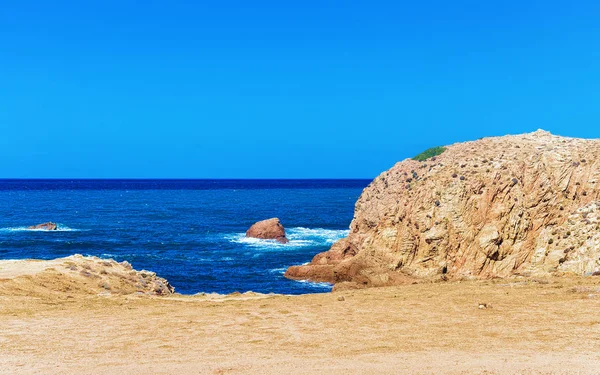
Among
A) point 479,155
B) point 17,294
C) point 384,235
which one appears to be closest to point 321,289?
point 384,235

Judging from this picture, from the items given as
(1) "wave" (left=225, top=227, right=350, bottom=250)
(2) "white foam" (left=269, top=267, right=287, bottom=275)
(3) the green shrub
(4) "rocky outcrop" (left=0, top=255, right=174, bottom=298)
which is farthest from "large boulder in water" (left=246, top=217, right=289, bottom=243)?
(4) "rocky outcrop" (left=0, top=255, right=174, bottom=298)

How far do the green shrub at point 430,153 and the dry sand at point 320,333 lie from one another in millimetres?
21542

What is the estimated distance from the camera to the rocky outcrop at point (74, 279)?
28234 millimetres

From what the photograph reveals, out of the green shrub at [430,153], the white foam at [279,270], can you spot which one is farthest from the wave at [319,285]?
the green shrub at [430,153]

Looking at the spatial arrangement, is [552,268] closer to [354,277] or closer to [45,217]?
[354,277]

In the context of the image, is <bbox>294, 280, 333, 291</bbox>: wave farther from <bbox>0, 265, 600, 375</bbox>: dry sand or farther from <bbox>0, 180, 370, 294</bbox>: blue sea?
<bbox>0, 265, 600, 375</bbox>: dry sand

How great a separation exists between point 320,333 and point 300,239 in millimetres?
47001

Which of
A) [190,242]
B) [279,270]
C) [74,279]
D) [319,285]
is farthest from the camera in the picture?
[190,242]

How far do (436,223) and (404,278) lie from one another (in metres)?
4.38

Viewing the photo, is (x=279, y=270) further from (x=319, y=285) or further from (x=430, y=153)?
(x=430, y=153)

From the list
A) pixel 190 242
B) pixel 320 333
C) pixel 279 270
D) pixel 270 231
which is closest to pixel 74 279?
pixel 320 333

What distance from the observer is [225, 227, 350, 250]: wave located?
202 ft

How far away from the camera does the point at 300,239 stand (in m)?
66.5

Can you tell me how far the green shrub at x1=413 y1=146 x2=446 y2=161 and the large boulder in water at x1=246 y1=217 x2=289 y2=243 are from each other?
70.9ft
